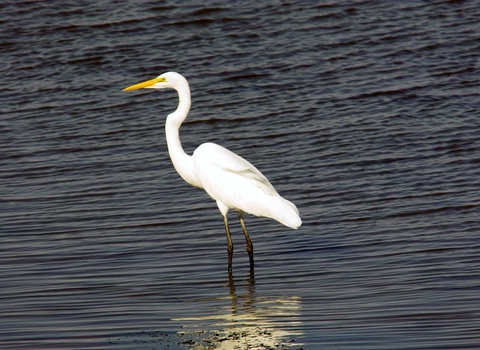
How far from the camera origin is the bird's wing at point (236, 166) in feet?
21.4

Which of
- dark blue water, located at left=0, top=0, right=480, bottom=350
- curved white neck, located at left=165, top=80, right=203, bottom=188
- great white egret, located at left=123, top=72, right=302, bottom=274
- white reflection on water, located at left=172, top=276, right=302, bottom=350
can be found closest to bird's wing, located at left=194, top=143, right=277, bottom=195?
great white egret, located at left=123, top=72, right=302, bottom=274

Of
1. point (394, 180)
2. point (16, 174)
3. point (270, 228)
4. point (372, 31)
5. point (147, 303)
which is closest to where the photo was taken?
point (147, 303)

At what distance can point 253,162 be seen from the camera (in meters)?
9.12

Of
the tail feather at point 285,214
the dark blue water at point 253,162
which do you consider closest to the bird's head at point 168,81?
the dark blue water at point 253,162

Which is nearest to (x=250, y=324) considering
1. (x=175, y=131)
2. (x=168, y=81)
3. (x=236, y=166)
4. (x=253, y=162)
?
(x=236, y=166)

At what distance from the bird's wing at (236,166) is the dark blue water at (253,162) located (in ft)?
1.60

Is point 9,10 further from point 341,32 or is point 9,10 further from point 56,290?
point 56,290

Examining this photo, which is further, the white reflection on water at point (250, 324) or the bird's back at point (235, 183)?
the bird's back at point (235, 183)

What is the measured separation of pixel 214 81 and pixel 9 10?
5.91 meters

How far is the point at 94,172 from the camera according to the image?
894 cm

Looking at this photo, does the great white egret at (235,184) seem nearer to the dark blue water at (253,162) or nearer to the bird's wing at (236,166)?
the bird's wing at (236,166)

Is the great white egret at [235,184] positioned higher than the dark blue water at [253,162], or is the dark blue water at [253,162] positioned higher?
the great white egret at [235,184]

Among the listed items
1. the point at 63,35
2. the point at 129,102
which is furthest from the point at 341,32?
the point at 63,35

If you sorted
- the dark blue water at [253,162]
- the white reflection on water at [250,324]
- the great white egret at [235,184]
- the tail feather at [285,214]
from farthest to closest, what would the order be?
the great white egret at [235,184], the tail feather at [285,214], the dark blue water at [253,162], the white reflection on water at [250,324]
